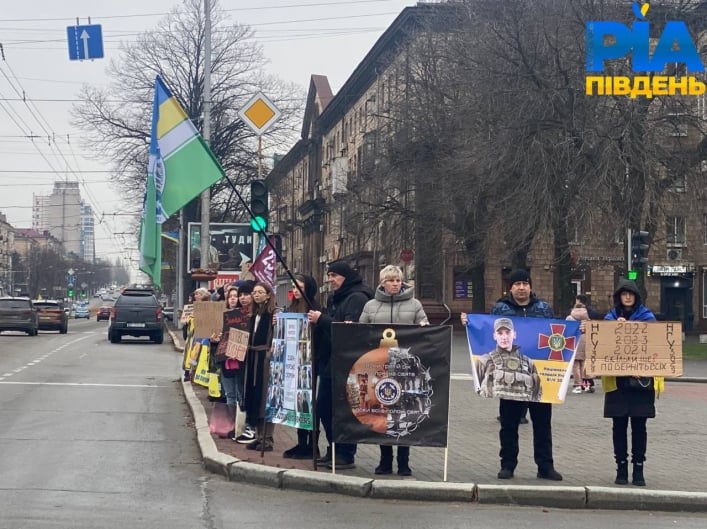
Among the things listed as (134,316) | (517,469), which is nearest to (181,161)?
(517,469)

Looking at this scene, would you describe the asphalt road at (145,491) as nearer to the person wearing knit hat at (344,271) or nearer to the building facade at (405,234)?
the person wearing knit hat at (344,271)

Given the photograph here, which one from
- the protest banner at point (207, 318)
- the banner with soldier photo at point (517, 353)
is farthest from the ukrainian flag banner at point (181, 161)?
the banner with soldier photo at point (517, 353)

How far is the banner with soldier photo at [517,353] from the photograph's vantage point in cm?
919

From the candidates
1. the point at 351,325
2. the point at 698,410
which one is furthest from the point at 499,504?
the point at 698,410

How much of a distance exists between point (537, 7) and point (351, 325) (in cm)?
2306

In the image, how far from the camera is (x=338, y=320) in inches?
384

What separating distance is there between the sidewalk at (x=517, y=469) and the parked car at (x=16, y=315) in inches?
1081

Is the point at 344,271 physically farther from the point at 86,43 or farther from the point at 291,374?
the point at 86,43

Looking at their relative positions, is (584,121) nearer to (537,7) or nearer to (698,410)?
(537,7)

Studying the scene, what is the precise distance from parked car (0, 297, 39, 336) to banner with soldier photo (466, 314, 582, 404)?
1324 inches

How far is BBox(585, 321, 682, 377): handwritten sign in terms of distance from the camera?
904 cm

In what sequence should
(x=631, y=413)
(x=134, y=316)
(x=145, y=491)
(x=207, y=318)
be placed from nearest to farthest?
1. (x=145, y=491)
2. (x=631, y=413)
3. (x=207, y=318)
4. (x=134, y=316)

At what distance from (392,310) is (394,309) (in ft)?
0.06

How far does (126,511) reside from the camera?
7.84 metres
